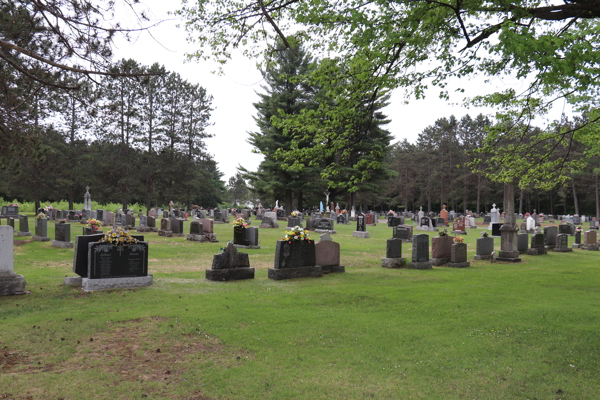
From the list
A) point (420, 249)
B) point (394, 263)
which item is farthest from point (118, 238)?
point (420, 249)

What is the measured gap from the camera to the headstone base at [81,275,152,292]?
9.35 metres

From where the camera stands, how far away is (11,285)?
345 inches

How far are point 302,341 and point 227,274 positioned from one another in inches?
201

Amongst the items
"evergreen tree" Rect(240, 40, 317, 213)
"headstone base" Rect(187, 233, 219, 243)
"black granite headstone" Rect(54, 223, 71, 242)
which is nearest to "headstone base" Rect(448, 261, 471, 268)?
"headstone base" Rect(187, 233, 219, 243)

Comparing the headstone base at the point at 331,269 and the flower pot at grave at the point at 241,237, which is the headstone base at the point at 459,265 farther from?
the flower pot at grave at the point at 241,237

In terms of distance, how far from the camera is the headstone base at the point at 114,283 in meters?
9.35

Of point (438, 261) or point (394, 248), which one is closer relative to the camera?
point (394, 248)

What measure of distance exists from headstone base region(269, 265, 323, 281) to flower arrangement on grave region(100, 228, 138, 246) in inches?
137

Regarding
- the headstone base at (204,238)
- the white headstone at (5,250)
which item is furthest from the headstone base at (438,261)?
the white headstone at (5,250)

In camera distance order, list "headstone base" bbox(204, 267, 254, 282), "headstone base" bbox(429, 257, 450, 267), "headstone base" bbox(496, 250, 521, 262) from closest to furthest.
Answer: "headstone base" bbox(204, 267, 254, 282), "headstone base" bbox(429, 257, 450, 267), "headstone base" bbox(496, 250, 521, 262)

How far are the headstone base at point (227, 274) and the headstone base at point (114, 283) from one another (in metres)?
1.46

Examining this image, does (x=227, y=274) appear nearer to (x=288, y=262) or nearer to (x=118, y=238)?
(x=288, y=262)

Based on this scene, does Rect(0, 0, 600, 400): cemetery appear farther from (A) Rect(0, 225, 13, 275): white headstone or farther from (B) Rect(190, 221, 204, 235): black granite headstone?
(B) Rect(190, 221, 204, 235): black granite headstone

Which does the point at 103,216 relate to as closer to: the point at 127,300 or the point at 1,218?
the point at 1,218
